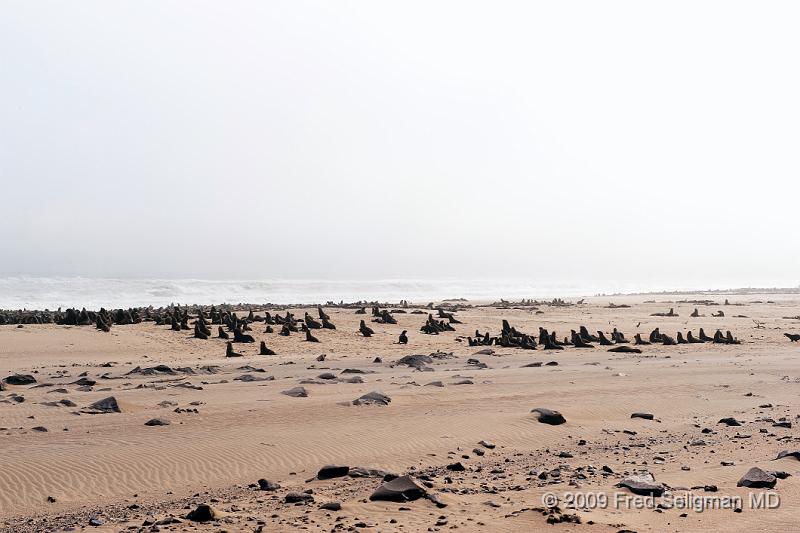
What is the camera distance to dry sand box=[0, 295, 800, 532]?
553 cm

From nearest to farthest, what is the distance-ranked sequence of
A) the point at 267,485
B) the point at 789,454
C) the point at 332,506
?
the point at 332,506 < the point at 267,485 < the point at 789,454

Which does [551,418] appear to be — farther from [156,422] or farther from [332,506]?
[156,422]

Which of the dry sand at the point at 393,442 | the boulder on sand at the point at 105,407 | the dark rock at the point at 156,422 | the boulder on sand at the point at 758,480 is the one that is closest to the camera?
the dry sand at the point at 393,442

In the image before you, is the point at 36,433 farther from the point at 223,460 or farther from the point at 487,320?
the point at 487,320

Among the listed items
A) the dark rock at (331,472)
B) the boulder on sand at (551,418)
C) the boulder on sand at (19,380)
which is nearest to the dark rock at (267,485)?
the dark rock at (331,472)

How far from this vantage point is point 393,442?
8.32 m

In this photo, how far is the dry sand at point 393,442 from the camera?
18.1ft

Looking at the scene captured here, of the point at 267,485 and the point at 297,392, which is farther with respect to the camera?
the point at 297,392

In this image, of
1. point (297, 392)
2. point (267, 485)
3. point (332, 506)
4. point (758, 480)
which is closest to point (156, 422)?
point (297, 392)

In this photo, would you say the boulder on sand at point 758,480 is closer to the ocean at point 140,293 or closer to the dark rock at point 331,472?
the dark rock at point 331,472

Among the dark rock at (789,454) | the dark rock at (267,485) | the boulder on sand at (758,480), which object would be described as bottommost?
the dark rock at (267,485)

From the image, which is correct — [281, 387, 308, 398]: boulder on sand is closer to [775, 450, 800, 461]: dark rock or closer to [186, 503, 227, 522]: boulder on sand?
[186, 503, 227, 522]: boulder on sand

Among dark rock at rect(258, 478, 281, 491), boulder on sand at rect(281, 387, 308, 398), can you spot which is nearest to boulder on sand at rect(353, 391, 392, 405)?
boulder on sand at rect(281, 387, 308, 398)

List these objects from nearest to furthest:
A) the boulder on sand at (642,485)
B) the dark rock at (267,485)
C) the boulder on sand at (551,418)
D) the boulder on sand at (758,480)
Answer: the boulder on sand at (642,485) → the boulder on sand at (758,480) → the dark rock at (267,485) → the boulder on sand at (551,418)
